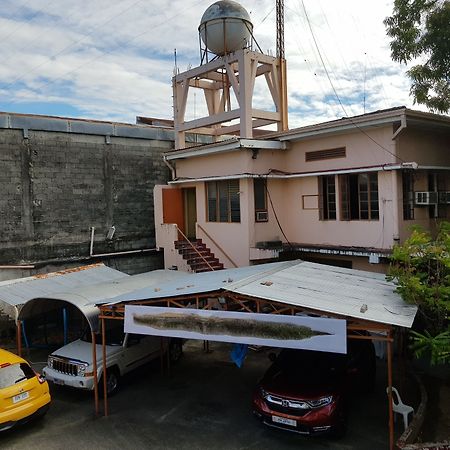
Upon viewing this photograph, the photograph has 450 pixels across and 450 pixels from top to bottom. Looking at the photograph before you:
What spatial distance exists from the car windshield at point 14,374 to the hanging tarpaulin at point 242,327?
7.20 ft

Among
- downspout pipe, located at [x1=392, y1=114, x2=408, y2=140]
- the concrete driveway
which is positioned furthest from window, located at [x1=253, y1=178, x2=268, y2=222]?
the concrete driveway

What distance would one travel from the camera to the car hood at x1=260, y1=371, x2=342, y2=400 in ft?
Answer: 28.0

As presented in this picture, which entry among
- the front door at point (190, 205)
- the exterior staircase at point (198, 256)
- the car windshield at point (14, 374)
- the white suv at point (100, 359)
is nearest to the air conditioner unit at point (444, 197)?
the exterior staircase at point (198, 256)

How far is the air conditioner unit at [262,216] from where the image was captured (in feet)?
53.3

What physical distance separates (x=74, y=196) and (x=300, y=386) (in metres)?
12.4

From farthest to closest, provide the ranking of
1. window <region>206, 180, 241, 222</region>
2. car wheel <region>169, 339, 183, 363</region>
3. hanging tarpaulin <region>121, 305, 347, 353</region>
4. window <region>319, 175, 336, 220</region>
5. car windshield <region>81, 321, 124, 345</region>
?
window <region>206, 180, 241, 222</region> → window <region>319, 175, 336, 220</region> → car wheel <region>169, 339, 183, 363</region> → car windshield <region>81, 321, 124, 345</region> → hanging tarpaulin <region>121, 305, 347, 353</region>

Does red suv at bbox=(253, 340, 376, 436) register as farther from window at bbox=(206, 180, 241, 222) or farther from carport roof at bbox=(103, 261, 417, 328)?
window at bbox=(206, 180, 241, 222)

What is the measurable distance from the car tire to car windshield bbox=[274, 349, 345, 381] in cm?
400

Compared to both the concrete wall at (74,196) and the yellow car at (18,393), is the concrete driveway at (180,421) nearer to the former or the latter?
the yellow car at (18,393)

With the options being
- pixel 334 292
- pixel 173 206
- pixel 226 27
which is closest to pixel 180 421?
pixel 334 292

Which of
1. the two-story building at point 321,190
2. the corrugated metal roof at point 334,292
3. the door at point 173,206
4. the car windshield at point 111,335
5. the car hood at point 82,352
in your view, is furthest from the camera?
the door at point 173,206

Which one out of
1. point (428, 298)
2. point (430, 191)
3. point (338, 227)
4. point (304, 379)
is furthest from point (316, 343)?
point (430, 191)

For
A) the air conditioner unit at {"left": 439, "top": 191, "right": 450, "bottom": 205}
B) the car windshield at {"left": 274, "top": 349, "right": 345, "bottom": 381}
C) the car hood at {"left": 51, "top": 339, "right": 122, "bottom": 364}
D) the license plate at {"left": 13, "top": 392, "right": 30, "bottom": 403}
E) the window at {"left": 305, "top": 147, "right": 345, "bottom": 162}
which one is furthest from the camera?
the air conditioner unit at {"left": 439, "top": 191, "right": 450, "bottom": 205}

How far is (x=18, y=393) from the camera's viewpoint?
883cm
